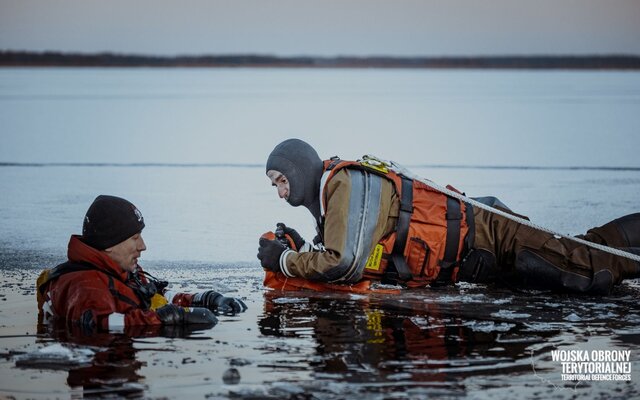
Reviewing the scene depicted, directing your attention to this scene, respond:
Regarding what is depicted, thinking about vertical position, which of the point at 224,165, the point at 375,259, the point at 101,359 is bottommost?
the point at 101,359

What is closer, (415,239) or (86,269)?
(86,269)

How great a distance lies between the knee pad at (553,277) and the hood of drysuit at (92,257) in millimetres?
2287

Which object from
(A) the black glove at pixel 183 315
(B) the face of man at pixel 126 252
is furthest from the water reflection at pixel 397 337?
(B) the face of man at pixel 126 252

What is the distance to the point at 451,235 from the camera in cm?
583

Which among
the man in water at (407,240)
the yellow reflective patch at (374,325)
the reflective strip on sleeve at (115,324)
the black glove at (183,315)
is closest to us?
the yellow reflective patch at (374,325)

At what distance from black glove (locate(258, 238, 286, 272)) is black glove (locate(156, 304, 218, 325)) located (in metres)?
0.80

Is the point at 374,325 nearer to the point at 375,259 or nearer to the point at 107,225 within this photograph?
the point at 375,259

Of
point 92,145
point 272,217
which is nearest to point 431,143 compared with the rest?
point 92,145

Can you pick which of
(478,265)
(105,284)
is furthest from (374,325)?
(105,284)

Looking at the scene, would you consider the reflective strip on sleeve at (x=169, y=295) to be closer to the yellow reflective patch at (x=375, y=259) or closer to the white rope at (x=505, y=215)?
the yellow reflective patch at (x=375, y=259)

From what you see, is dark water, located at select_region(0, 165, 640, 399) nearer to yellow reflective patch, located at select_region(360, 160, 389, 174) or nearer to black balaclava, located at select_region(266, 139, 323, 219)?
black balaclava, located at select_region(266, 139, 323, 219)

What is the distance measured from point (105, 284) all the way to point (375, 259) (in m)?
1.55

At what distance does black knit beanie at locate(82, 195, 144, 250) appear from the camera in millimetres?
5098

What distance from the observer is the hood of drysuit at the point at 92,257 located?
5.06 meters
